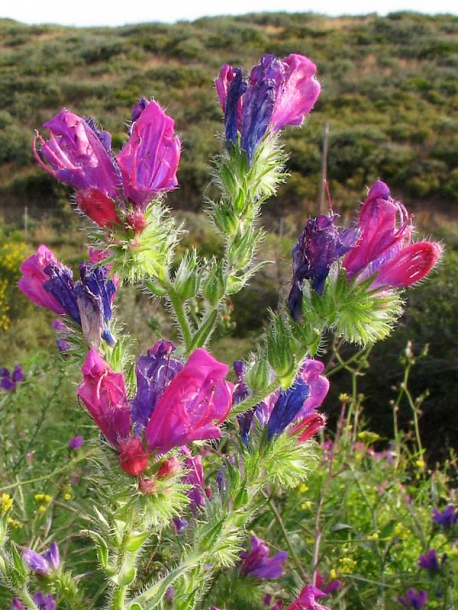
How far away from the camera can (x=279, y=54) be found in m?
28.0

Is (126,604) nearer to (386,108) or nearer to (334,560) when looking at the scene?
(334,560)

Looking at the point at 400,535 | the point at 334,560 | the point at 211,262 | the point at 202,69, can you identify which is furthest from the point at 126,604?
the point at 202,69

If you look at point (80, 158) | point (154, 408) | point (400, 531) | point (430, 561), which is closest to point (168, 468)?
point (154, 408)

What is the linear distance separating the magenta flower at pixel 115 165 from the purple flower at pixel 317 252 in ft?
0.90

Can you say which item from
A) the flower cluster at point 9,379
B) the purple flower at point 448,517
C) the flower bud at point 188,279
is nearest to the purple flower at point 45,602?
the flower bud at point 188,279

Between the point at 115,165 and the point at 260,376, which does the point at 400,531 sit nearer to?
the point at 260,376

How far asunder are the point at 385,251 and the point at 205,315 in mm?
370

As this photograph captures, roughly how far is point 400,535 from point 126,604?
1.78m

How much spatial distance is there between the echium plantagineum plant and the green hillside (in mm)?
16072

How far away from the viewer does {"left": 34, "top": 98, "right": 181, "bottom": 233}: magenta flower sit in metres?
1.25

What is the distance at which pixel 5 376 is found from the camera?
135 inches

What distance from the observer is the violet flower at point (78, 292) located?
1374mm

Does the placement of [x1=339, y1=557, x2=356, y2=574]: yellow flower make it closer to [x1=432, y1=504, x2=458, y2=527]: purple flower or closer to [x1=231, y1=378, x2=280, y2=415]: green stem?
[x1=432, y1=504, x2=458, y2=527]: purple flower

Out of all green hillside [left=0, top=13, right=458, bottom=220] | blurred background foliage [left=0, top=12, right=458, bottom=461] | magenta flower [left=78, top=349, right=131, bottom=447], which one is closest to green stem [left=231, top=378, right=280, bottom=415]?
magenta flower [left=78, top=349, right=131, bottom=447]
